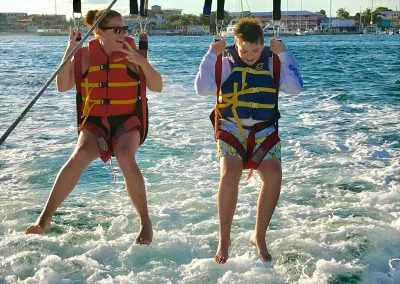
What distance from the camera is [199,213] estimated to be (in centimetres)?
519

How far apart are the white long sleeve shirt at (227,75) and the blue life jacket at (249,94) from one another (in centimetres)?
5

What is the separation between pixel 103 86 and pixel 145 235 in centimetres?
108

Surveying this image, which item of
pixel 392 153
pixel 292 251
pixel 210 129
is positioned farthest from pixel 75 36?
pixel 210 129

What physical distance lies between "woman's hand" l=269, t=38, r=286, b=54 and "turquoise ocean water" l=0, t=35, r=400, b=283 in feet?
4.63

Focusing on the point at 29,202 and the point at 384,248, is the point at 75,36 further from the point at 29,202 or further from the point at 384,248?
the point at 384,248

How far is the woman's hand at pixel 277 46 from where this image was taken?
13.0 ft

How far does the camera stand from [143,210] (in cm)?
408

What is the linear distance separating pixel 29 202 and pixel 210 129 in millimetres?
4299

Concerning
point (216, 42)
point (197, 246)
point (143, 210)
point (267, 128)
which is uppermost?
point (216, 42)

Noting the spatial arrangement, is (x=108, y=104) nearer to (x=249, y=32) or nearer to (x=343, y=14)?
(x=249, y=32)

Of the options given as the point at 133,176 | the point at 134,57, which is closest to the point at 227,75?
the point at 134,57

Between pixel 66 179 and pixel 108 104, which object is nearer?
pixel 66 179

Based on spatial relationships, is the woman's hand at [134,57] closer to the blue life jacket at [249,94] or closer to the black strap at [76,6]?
the black strap at [76,6]

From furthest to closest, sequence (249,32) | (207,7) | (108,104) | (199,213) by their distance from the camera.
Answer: (199,213), (207,7), (108,104), (249,32)
